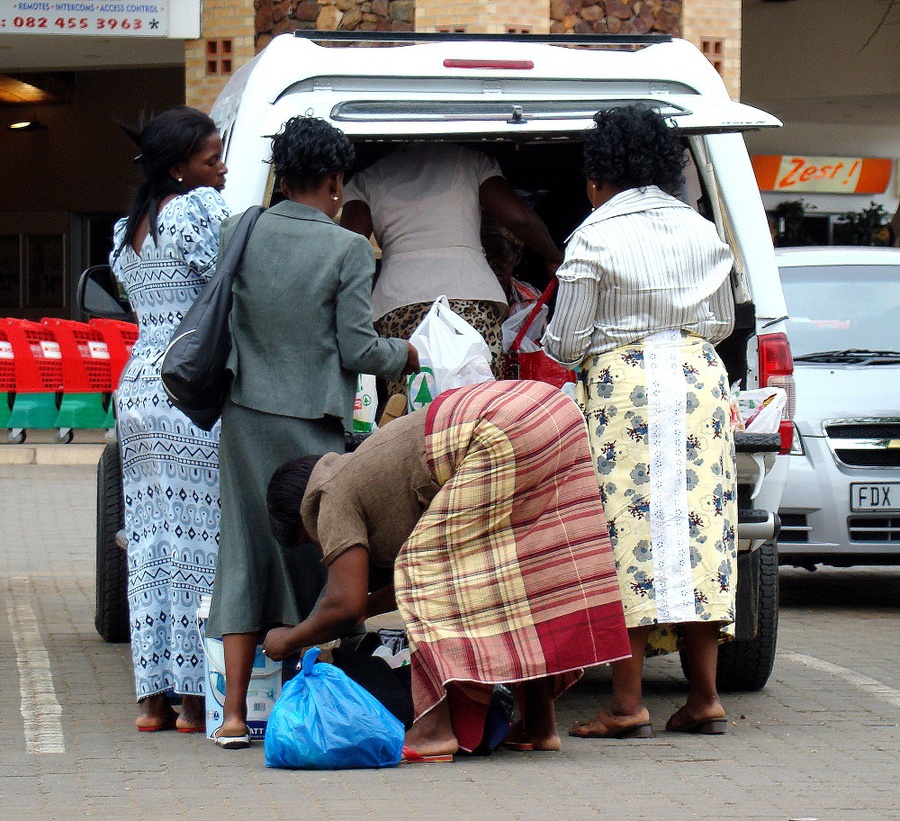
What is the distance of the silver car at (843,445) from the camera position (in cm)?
805

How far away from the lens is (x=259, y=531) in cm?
491

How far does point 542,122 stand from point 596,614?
1682mm

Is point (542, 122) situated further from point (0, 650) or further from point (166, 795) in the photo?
point (0, 650)

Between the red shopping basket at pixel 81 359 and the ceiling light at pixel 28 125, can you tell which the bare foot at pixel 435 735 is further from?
the ceiling light at pixel 28 125

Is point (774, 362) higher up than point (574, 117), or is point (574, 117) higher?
point (574, 117)

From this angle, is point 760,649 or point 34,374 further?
point 34,374

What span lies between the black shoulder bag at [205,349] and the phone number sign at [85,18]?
1173 cm

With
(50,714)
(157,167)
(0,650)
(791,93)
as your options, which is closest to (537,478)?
(157,167)

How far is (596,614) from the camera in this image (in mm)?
4699

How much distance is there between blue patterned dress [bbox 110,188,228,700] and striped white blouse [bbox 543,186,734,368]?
3.76ft

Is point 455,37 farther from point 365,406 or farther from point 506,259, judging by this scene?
point 365,406

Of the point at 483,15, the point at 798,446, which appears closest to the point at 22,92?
the point at 483,15

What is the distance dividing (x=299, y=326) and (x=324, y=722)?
1196 mm

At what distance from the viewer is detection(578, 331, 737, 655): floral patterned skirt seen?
493 cm
